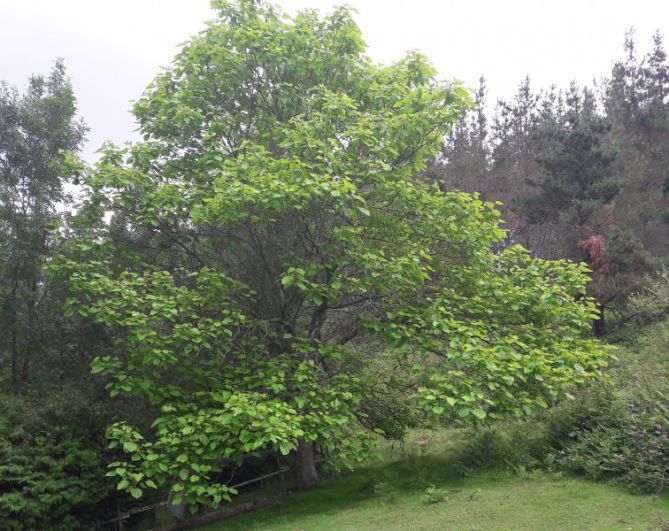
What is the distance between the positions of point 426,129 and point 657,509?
6.37m

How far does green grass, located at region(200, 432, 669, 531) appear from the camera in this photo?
705 cm

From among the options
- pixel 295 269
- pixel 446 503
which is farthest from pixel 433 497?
pixel 295 269

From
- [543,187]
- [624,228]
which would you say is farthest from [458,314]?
[624,228]

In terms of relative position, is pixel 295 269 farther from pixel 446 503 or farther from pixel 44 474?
pixel 44 474

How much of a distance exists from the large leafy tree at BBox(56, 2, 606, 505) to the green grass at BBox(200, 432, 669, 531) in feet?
3.28

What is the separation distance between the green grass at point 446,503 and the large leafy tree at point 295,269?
1.00 metres

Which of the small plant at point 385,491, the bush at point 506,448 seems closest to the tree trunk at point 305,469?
the small plant at point 385,491

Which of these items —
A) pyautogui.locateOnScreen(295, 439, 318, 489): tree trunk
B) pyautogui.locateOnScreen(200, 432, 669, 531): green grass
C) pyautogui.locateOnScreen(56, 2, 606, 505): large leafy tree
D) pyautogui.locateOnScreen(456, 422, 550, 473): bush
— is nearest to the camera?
pyautogui.locateOnScreen(200, 432, 669, 531): green grass

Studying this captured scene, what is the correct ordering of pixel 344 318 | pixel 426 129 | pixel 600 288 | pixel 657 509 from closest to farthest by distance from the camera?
pixel 657 509 → pixel 426 129 → pixel 344 318 → pixel 600 288

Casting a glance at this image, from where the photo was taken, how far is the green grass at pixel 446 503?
23.1 feet

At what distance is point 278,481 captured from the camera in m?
12.6

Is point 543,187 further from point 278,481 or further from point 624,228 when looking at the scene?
point 278,481

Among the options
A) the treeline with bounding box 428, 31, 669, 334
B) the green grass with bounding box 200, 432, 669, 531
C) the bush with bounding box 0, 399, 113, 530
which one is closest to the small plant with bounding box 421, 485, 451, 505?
the green grass with bounding box 200, 432, 669, 531

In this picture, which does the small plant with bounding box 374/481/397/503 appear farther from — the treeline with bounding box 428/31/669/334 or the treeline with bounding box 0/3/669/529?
the treeline with bounding box 428/31/669/334
